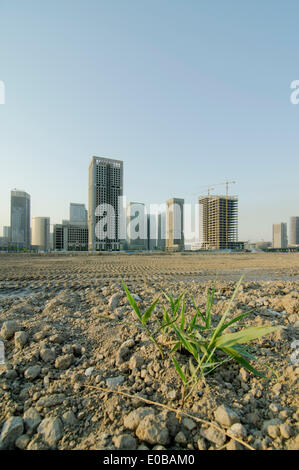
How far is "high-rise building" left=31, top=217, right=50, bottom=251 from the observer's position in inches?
4085

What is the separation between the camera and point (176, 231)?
95.9 metres

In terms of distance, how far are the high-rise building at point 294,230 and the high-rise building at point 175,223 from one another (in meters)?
60.7

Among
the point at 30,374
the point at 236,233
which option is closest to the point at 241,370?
the point at 30,374

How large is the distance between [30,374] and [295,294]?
3.24 meters

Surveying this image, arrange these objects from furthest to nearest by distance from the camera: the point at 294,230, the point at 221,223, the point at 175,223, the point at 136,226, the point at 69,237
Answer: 1. the point at 294,230
2. the point at 175,223
3. the point at 136,226
4. the point at 69,237
5. the point at 221,223

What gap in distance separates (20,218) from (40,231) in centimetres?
1879

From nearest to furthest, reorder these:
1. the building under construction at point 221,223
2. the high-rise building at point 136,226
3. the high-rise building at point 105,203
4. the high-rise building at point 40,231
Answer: the high-rise building at point 105,203
the building under construction at point 221,223
the high-rise building at point 136,226
the high-rise building at point 40,231

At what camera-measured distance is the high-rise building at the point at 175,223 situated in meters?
93.7

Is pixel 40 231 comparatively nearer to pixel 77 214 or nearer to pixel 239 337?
pixel 77 214

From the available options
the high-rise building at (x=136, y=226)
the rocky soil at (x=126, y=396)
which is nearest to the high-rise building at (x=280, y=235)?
the high-rise building at (x=136, y=226)

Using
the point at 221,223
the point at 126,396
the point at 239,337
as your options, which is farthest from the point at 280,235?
the point at 126,396

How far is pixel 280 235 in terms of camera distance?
114 metres

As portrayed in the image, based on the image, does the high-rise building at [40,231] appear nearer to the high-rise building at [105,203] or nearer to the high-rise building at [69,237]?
the high-rise building at [69,237]
